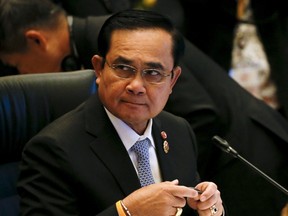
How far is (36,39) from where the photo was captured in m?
2.61

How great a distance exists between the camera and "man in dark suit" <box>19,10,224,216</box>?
1672mm

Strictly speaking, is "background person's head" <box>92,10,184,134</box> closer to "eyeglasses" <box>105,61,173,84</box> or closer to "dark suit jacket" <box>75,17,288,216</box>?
"eyeglasses" <box>105,61,173,84</box>

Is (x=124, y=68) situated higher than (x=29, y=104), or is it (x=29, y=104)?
(x=124, y=68)

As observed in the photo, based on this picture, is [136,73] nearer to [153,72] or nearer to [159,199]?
[153,72]

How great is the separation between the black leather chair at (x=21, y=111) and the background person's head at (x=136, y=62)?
0.28 metres

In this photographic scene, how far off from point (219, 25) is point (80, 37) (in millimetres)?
1277

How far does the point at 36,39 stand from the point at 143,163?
3.22 feet

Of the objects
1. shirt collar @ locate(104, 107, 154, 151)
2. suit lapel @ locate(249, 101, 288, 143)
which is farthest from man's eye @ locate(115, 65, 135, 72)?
suit lapel @ locate(249, 101, 288, 143)

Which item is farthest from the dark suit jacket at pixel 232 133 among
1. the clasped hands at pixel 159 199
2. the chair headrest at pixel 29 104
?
the clasped hands at pixel 159 199

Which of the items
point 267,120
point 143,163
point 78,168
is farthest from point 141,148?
point 267,120

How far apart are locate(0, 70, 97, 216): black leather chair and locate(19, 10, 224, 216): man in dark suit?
0.19 metres

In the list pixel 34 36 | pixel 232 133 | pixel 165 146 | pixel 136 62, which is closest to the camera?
pixel 136 62

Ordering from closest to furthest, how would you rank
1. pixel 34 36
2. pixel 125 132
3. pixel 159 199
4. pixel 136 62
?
pixel 159 199, pixel 136 62, pixel 125 132, pixel 34 36

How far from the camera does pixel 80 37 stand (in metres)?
2.65
